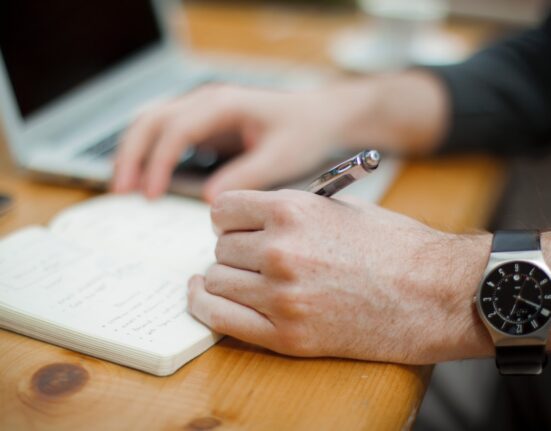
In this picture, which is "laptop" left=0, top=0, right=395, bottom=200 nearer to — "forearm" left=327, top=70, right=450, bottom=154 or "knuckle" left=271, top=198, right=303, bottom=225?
"forearm" left=327, top=70, right=450, bottom=154

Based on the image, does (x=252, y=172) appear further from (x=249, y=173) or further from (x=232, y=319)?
(x=232, y=319)

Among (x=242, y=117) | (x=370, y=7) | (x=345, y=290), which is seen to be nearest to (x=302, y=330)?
(x=345, y=290)

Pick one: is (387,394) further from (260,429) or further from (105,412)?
(105,412)

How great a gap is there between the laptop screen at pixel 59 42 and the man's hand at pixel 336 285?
1.45ft

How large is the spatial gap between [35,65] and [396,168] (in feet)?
1.58

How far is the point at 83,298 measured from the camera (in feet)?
1.93

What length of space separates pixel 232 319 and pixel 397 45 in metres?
0.80

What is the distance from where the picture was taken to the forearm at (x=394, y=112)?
0.90 m

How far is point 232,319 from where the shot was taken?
1.82 feet

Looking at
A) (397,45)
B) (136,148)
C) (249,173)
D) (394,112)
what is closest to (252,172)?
(249,173)

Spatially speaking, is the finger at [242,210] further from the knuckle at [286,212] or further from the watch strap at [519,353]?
the watch strap at [519,353]

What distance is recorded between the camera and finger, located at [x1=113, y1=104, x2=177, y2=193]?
799mm

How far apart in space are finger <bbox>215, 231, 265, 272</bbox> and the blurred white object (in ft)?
2.29

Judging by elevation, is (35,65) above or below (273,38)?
above
